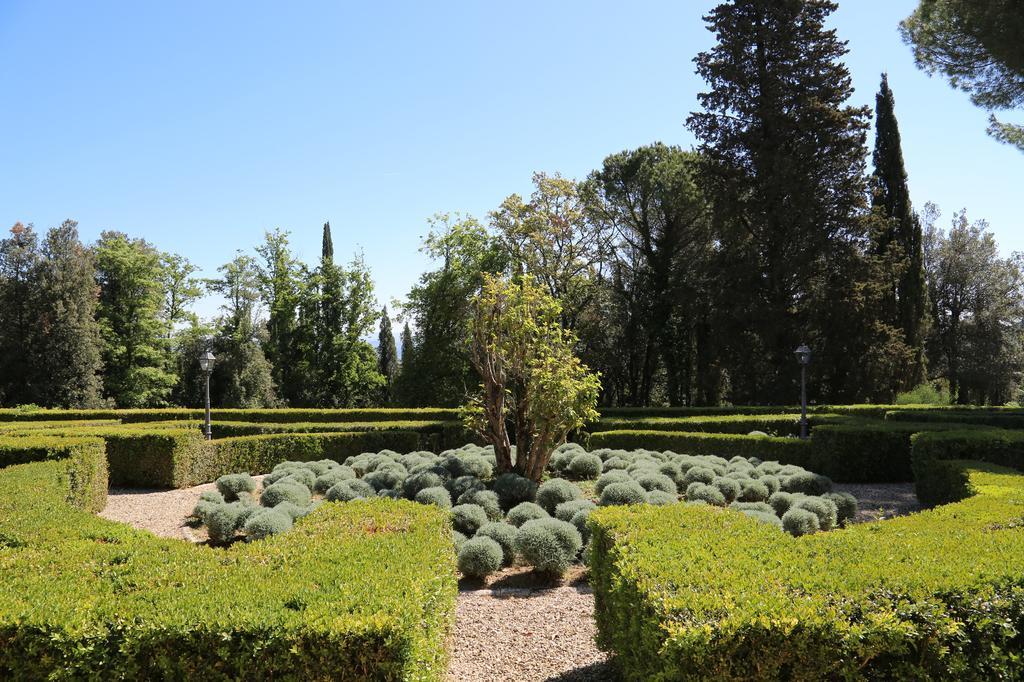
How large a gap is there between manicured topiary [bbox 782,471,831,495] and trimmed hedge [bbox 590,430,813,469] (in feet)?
8.64

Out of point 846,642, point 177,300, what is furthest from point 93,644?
point 177,300

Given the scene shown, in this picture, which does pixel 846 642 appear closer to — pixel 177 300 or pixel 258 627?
pixel 258 627

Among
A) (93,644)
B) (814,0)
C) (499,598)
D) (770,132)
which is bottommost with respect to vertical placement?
(499,598)

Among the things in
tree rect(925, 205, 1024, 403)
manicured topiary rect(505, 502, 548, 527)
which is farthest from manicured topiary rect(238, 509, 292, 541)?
tree rect(925, 205, 1024, 403)

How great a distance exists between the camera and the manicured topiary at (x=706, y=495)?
343 inches

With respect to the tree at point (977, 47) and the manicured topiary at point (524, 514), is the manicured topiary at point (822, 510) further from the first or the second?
the tree at point (977, 47)

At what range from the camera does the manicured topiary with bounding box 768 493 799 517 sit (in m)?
8.46

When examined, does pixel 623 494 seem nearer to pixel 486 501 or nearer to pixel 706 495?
pixel 706 495

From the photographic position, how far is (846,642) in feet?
9.38

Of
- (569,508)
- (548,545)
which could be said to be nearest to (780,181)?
(569,508)

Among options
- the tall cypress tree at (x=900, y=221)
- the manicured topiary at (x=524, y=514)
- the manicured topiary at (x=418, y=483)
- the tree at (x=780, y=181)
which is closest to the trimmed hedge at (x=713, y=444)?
the manicured topiary at (x=418, y=483)

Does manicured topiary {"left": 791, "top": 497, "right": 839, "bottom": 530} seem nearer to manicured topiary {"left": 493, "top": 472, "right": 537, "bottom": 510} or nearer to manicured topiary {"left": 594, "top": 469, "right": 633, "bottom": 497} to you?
manicured topiary {"left": 594, "top": 469, "right": 633, "bottom": 497}

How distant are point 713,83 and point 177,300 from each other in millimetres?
28343

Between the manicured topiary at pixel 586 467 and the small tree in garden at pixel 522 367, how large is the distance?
0.99 m
